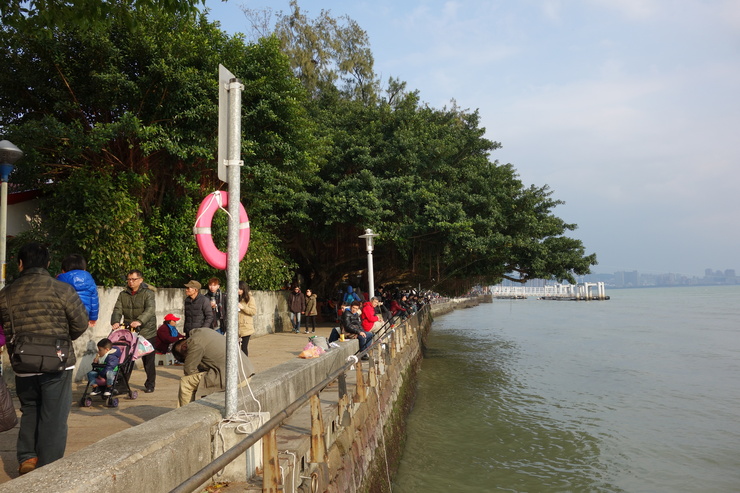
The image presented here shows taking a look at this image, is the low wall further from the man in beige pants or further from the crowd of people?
the man in beige pants

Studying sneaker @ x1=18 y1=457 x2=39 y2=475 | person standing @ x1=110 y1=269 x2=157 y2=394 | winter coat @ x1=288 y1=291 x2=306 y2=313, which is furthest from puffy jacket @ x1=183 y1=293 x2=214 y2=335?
winter coat @ x1=288 y1=291 x2=306 y2=313

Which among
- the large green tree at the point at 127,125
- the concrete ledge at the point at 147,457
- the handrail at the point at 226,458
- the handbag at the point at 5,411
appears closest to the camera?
the handrail at the point at 226,458

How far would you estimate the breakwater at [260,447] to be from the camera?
9.07ft

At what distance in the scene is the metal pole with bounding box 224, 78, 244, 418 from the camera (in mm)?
4051

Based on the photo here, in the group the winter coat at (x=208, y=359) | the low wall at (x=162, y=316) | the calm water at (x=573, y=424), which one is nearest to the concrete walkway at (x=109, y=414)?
the low wall at (x=162, y=316)

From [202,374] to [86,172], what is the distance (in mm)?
8357

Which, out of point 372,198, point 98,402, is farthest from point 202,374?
point 372,198

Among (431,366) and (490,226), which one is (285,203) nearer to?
(490,226)

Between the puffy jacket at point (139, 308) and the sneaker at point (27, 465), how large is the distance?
328cm

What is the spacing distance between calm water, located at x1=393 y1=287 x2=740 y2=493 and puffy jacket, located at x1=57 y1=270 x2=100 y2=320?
6.14 m

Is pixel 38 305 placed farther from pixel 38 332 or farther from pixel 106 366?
pixel 106 366

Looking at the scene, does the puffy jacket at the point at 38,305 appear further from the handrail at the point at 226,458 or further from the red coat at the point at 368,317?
the red coat at the point at 368,317

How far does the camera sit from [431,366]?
22953 millimetres

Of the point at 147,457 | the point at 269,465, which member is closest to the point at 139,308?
the point at 147,457
